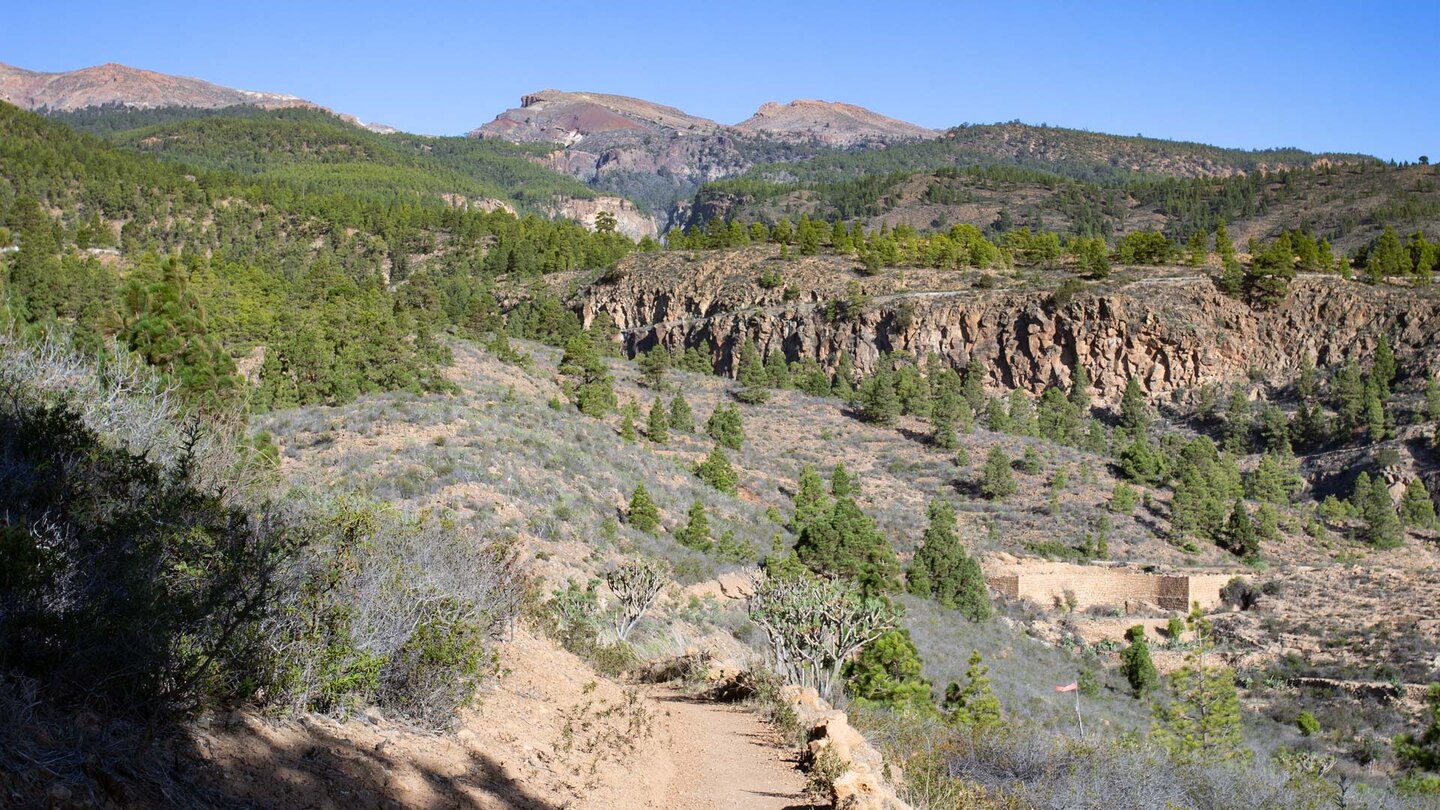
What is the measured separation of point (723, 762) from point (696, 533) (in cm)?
1895

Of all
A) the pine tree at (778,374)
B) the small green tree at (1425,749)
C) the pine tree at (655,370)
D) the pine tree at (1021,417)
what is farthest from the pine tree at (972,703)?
the pine tree at (778,374)

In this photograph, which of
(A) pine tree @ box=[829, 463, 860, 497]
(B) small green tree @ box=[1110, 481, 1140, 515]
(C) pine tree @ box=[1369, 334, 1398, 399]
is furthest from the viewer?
(C) pine tree @ box=[1369, 334, 1398, 399]

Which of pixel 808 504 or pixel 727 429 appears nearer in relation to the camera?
pixel 808 504

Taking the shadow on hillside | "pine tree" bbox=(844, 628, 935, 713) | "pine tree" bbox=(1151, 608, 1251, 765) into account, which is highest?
the shadow on hillside

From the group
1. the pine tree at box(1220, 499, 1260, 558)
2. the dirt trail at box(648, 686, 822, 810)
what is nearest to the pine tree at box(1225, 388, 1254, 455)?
the pine tree at box(1220, 499, 1260, 558)

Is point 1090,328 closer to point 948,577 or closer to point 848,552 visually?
point 948,577

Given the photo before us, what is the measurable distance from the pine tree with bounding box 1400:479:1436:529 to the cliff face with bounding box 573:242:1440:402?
46.1 feet

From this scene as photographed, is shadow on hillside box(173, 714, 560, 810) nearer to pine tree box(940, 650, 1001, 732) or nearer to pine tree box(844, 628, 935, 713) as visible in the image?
A: pine tree box(844, 628, 935, 713)

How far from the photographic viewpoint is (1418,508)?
142ft

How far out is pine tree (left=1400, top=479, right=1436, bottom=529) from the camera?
4303 centimetres

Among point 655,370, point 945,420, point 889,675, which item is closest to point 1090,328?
point 945,420

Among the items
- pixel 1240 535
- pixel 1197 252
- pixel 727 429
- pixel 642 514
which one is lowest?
pixel 1240 535

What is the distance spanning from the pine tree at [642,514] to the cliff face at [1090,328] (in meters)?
39.8

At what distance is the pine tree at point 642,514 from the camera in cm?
2712
